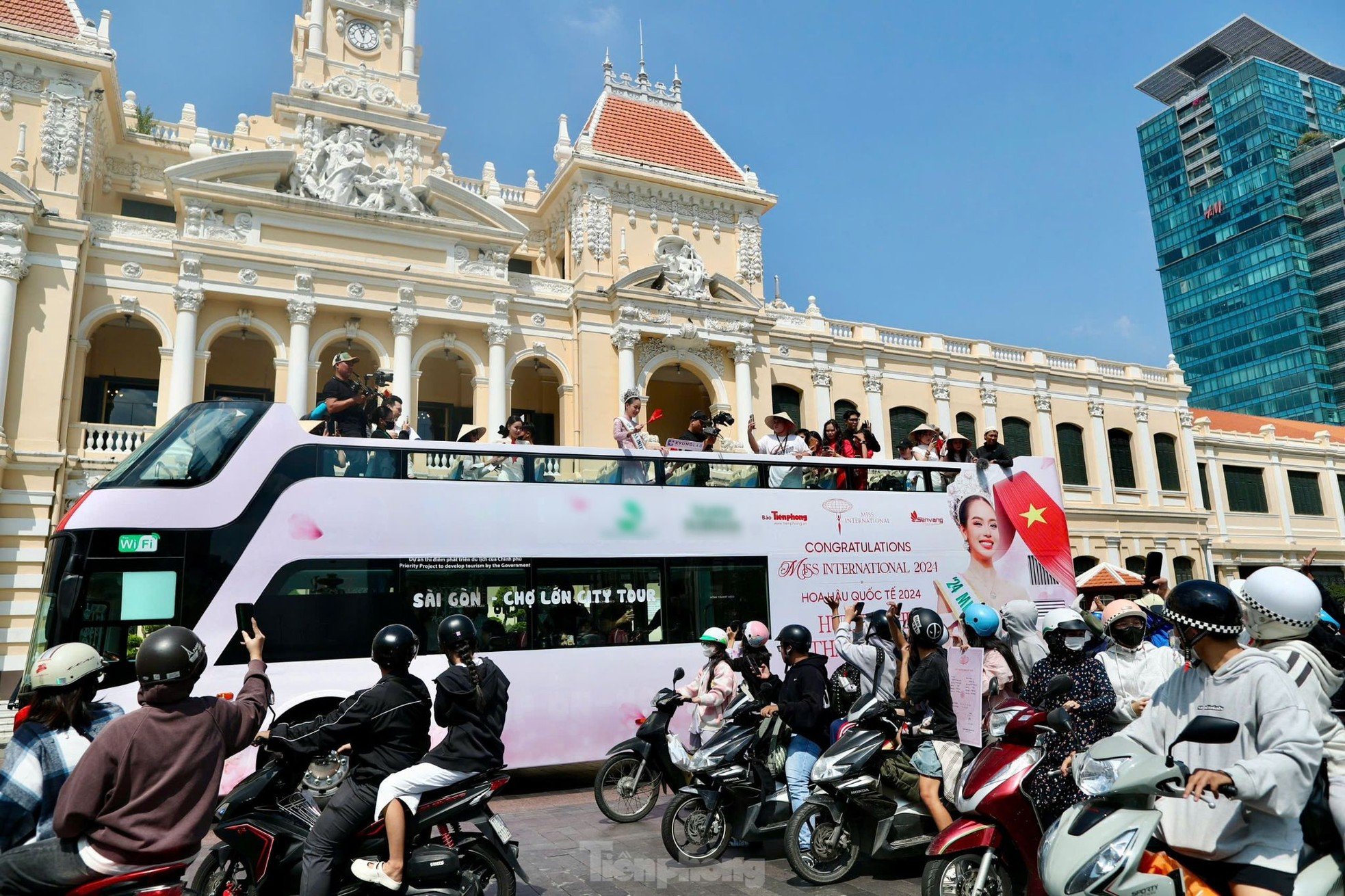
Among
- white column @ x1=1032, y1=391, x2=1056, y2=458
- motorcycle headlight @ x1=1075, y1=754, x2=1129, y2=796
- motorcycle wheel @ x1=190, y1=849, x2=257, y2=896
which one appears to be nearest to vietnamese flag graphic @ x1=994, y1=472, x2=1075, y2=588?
motorcycle headlight @ x1=1075, y1=754, x2=1129, y2=796

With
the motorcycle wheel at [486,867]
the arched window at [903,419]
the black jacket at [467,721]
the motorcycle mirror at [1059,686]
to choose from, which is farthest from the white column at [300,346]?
the motorcycle mirror at [1059,686]

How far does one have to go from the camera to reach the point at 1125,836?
3.16 metres

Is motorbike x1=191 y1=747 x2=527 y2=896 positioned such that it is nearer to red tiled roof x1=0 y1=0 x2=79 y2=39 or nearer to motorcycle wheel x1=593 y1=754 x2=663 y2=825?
motorcycle wheel x1=593 y1=754 x2=663 y2=825

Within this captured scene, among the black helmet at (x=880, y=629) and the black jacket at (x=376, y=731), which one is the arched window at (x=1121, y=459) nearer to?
the black helmet at (x=880, y=629)

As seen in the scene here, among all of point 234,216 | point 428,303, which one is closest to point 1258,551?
point 428,303

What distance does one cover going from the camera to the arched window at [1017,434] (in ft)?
102

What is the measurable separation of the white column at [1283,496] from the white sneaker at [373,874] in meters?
42.9

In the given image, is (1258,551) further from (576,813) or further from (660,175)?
(576,813)

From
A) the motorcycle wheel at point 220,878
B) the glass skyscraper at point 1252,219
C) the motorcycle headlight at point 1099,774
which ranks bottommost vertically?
the motorcycle wheel at point 220,878

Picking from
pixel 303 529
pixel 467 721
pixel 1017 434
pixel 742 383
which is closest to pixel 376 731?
pixel 467 721

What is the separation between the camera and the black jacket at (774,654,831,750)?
629 cm

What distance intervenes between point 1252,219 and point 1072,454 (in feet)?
262

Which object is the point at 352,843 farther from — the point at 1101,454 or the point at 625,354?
the point at 1101,454

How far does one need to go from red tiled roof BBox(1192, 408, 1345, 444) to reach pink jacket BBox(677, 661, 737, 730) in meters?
37.8
